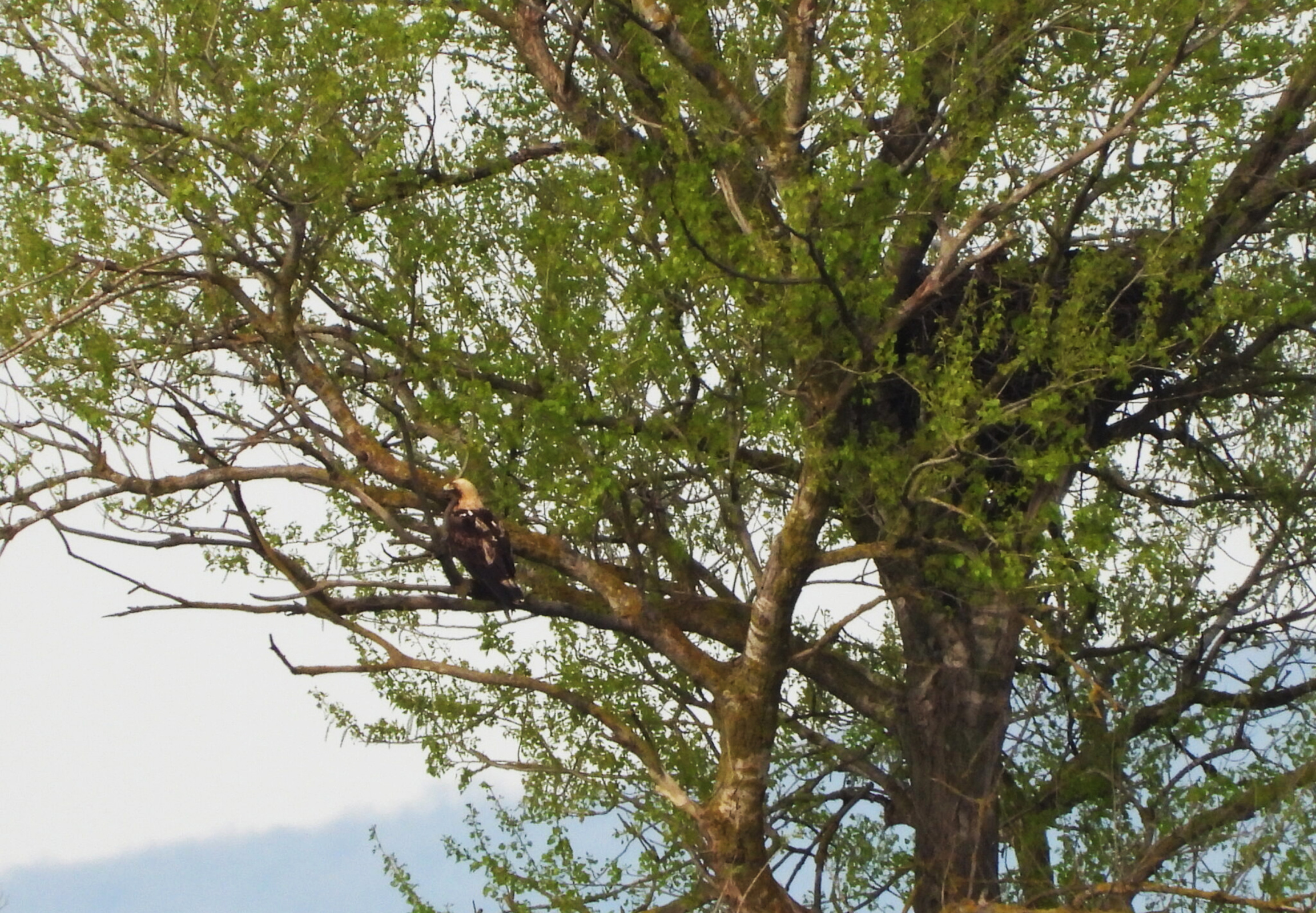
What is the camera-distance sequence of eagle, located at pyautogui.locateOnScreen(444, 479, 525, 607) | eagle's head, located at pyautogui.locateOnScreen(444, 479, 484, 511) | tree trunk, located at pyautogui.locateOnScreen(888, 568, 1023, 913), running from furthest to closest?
tree trunk, located at pyautogui.locateOnScreen(888, 568, 1023, 913) < eagle's head, located at pyautogui.locateOnScreen(444, 479, 484, 511) < eagle, located at pyautogui.locateOnScreen(444, 479, 525, 607)

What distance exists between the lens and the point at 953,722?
1169cm

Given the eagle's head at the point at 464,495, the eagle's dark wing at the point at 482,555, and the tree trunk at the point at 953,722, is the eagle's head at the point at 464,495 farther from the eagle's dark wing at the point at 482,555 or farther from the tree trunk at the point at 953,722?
the tree trunk at the point at 953,722

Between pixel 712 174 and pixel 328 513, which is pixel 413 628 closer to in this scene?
pixel 328 513

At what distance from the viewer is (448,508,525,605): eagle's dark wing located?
8375 mm

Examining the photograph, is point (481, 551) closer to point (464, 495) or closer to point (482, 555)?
point (482, 555)

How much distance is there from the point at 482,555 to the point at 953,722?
194 inches

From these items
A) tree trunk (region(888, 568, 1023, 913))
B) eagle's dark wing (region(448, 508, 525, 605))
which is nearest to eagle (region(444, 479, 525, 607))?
eagle's dark wing (region(448, 508, 525, 605))

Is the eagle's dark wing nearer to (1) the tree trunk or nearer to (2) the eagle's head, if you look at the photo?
(2) the eagle's head

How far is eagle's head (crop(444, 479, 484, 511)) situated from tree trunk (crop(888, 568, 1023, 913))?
3.70 m

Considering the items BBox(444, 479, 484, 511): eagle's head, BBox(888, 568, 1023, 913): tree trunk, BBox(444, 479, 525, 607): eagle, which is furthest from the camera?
BBox(888, 568, 1023, 913): tree trunk

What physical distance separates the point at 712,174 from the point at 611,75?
146 cm

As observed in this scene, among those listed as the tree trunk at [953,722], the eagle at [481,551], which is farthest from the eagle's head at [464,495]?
the tree trunk at [953,722]

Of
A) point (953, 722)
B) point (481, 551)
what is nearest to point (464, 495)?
point (481, 551)

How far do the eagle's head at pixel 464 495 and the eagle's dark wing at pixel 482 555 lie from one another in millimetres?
43
